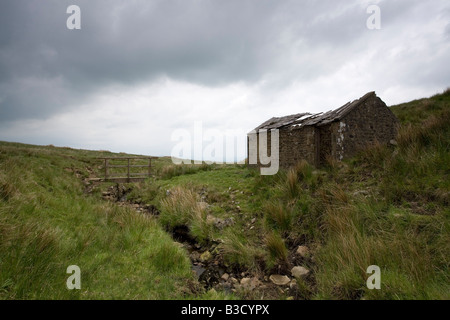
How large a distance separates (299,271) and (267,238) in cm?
103

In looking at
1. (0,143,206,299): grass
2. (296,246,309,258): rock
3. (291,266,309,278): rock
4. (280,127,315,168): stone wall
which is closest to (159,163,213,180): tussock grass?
(280,127,315,168): stone wall

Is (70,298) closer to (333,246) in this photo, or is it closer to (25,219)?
(25,219)

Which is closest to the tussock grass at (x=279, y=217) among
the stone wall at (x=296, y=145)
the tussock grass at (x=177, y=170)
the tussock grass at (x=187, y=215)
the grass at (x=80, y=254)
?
the tussock grass at (x=187, y=215)

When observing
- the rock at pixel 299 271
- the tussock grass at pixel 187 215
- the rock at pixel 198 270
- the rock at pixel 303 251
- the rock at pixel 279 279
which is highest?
the tussock grass at pixel 187 215

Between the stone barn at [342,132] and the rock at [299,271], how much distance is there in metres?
5.87

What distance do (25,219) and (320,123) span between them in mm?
9954

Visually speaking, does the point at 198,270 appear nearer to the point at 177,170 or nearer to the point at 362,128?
the point at 362,128

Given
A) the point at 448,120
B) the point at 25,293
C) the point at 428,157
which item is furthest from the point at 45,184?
the point at 448,120

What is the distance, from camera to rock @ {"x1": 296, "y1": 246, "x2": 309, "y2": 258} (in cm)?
476

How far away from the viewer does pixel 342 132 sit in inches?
359

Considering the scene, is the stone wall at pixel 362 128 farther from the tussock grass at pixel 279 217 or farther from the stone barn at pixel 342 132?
the tussock grass at pixel 279 217

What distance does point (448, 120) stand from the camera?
662 centimetres

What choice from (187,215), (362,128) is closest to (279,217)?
(187,215)

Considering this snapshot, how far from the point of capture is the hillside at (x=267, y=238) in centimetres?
329
